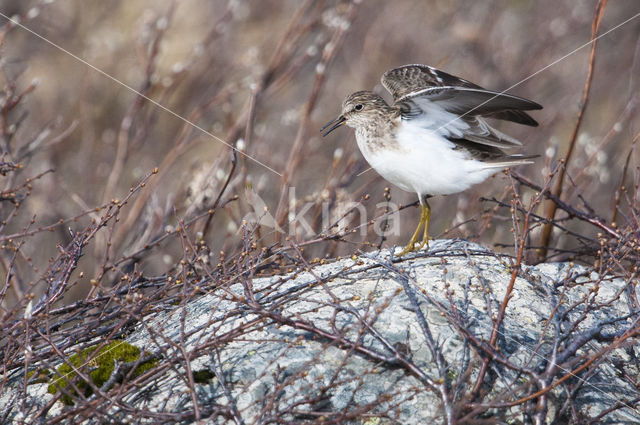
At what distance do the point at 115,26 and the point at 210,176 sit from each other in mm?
5056

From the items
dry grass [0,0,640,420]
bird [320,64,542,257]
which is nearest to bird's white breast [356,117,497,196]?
bird [320,64,542,257]

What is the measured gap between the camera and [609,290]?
11.5 feet

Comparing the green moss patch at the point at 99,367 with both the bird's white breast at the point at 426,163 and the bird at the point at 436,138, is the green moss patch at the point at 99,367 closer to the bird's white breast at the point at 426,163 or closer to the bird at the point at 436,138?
the bird at the point at 436,138

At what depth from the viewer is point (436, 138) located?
11.4 feet

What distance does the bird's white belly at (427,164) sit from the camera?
341cm

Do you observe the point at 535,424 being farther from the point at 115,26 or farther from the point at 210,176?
the point at 115,26

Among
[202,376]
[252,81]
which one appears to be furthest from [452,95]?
[252,81]

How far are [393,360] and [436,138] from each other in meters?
1.45

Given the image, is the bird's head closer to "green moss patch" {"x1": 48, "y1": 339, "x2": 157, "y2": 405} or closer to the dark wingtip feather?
the dark wingtip feather

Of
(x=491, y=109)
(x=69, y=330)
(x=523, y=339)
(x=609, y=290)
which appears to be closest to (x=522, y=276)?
(x=523, y=339)

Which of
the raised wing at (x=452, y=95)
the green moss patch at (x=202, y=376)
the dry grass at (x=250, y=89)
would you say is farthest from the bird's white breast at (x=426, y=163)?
the dry grass at (x=250, y=89)

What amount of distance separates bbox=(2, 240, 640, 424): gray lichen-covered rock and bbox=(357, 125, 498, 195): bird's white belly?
1.81 feet

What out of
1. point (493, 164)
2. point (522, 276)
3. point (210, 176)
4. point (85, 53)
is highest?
point (85, 53)

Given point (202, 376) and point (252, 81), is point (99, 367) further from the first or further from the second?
point (252, 81)
